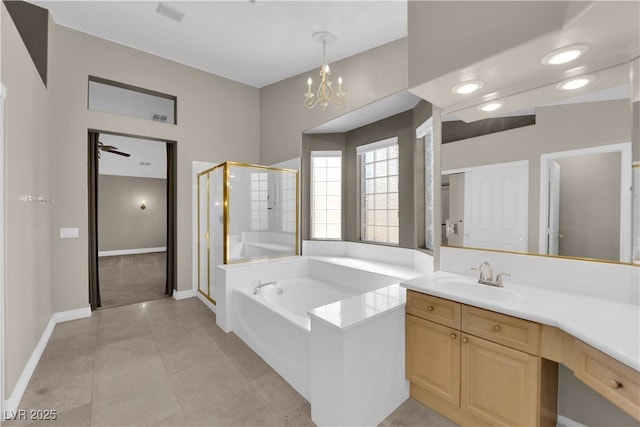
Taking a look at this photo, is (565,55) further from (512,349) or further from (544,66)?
(512,349)

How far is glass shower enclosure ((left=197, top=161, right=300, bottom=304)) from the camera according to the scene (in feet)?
10.8

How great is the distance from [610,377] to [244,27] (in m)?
3.88

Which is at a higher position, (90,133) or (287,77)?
(287,77)

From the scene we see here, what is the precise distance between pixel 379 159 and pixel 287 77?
1.92 m

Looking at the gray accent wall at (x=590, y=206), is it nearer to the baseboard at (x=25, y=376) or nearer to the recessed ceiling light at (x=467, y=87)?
the recessed ceiling light at (x=467, y=87)

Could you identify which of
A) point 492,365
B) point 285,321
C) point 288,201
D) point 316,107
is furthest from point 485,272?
point 316,107

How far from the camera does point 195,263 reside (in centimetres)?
403

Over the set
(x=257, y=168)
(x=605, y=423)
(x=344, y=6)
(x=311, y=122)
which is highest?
(x=344, y=6)

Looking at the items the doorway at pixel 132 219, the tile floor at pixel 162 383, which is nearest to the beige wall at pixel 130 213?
the doorway at pixel 132 219

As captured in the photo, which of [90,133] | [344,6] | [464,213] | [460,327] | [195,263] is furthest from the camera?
[195,263]

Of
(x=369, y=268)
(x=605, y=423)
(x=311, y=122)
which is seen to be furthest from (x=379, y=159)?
(x=605, y=423)

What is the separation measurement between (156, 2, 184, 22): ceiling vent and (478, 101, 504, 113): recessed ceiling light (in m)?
3.07

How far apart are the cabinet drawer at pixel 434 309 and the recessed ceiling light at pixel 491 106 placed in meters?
1.42

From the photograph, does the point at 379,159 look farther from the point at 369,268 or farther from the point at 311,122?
the point at 369,268
